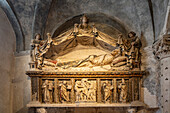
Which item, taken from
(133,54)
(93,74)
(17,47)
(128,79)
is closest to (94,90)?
(93,74)

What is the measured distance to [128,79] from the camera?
7684mm

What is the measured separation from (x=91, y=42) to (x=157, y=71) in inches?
90.1

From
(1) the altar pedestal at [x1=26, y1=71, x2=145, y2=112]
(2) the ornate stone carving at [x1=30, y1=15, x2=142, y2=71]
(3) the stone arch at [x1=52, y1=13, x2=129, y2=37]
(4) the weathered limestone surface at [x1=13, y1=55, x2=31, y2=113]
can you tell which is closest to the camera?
(1) the altar pedestal at [x1=26, y1=71, x2=145, y2=112]

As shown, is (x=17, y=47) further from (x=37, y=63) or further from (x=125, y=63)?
(x=125, y=63)

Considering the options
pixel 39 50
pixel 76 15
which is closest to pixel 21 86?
pixel 39 50

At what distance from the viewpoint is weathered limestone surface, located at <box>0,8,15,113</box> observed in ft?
25.4

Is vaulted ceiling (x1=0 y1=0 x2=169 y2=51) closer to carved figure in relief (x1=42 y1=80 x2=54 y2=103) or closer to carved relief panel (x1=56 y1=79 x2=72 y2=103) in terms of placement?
carved figure in relief (x1=42 y1=80 x2=54 y2=103)

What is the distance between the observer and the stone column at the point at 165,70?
6535mm

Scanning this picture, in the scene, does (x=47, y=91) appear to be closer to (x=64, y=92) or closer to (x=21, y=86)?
(x=64, y=92)

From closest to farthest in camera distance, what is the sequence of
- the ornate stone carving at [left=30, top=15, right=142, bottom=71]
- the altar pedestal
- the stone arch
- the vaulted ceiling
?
the altar pedestal, the ornate stone carving at [left=30, top=15, right=142, bottom=71], the vaulted ceiling, the stone arch

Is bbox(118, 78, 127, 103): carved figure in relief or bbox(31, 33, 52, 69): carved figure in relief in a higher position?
bbox(31, 33, 52, 69): carved figure in relief

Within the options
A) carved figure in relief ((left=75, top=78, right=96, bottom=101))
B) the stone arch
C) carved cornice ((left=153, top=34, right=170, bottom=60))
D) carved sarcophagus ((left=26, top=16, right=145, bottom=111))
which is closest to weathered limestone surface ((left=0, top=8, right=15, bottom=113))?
carved sarcophagus ((left=26, top=16, right=145, bottom=111))

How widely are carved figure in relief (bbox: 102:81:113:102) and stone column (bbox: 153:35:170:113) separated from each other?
1557mm

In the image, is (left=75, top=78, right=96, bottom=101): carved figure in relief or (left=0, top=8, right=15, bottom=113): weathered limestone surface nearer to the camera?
(left=75, top=78, right=96, bottom=101): carved figure in relief
